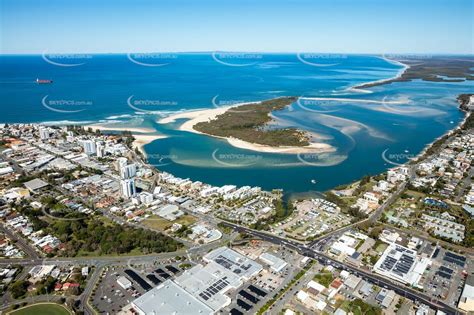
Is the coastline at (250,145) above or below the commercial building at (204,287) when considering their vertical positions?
above

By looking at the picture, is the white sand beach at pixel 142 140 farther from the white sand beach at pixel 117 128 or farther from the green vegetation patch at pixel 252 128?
the green vegetation patch at pixel 252 128

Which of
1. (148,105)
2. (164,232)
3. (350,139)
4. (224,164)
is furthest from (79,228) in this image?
(148,105)

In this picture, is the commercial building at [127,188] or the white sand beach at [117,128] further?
the white sand beach at [117,128]

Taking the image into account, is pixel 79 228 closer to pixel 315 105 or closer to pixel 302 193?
pixel 302 193

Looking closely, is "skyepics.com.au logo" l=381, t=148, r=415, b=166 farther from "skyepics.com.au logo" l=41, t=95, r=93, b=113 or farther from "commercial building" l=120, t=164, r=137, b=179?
"skyepics.com.au logo" l=41, t=95, r=93, b=113

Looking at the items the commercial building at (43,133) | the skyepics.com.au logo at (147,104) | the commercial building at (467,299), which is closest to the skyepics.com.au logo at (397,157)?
the commercial building at (467,299)

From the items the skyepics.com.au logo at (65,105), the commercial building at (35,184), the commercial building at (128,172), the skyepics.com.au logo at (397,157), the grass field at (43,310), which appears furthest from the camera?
the skyepics.com.au logo at (65,105)

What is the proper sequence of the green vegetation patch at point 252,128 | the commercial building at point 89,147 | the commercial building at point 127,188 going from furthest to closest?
1. the green vegetation patch at point 252,128
2. the commercial building at point 89,147
3. the commercial building at point 127,188
